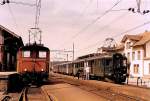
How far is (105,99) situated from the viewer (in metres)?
19.2

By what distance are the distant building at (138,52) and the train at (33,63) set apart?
28785mm

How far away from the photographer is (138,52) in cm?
6266

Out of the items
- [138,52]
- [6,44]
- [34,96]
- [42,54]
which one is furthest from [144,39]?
[34,96]

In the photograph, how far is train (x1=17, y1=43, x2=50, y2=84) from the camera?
Result: 29.5 metres

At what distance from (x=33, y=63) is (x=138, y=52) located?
3588cm

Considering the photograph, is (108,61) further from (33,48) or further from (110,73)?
(33,48)

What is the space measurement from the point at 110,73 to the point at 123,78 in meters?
1.85

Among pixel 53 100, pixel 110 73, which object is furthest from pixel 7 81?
pixel 110 73

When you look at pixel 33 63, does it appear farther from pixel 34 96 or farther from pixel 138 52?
pixel 138 52

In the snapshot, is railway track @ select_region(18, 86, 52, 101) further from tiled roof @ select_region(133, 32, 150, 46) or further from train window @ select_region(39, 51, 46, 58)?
tiled roof @ select_region(133, 32, 150, 46)

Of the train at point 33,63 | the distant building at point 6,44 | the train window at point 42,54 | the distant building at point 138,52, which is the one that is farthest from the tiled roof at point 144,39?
the train at point 33,63

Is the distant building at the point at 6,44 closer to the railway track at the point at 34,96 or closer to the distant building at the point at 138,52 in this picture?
the railway track at the point at 34,96

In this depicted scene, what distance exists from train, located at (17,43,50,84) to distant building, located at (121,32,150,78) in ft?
94.4

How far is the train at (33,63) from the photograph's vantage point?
29.5m
